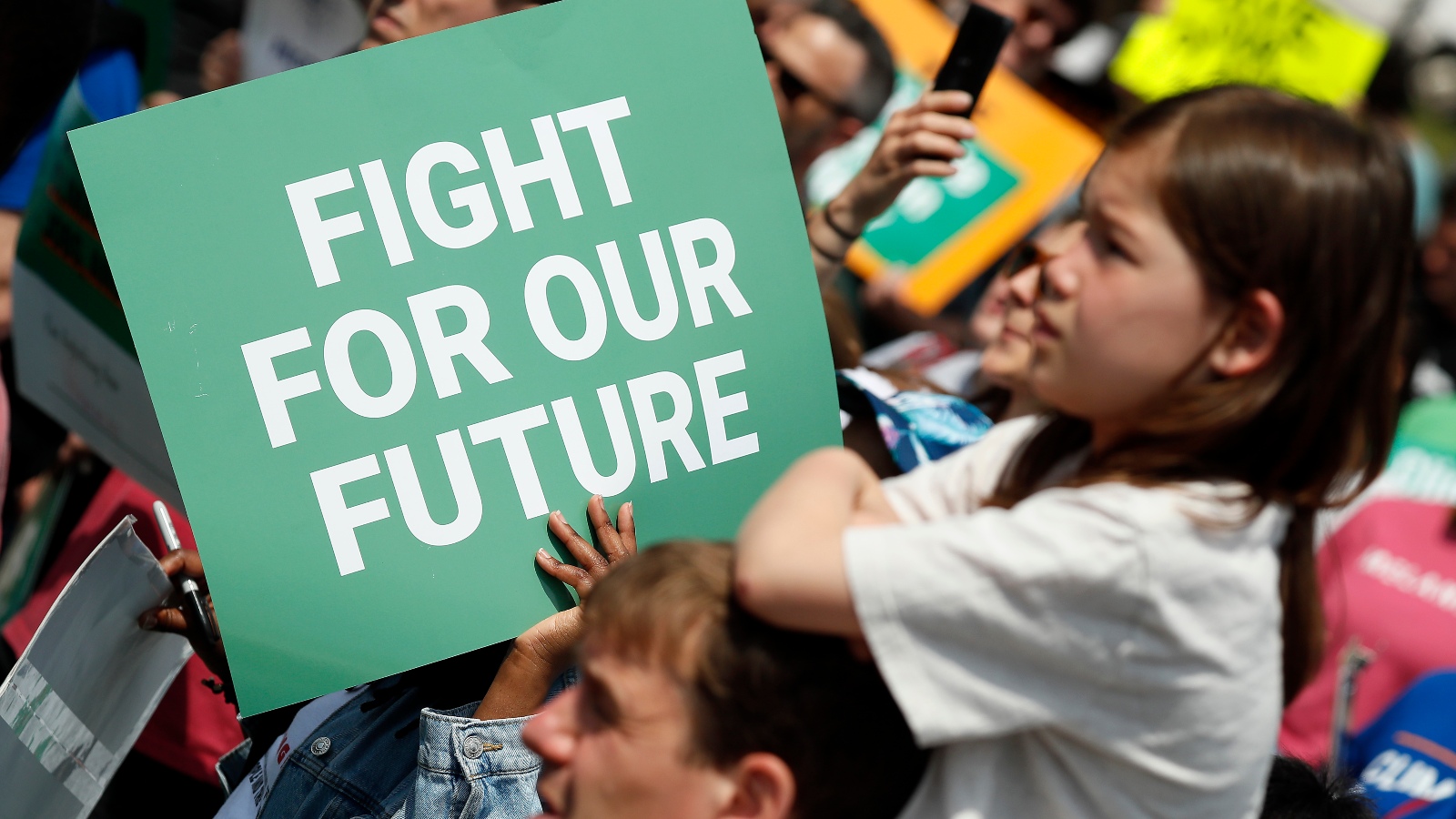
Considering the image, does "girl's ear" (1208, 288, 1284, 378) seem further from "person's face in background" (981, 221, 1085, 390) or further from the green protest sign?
the green protest sign

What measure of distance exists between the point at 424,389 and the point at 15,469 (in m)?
1.69

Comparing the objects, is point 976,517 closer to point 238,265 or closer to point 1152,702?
point 1152,702

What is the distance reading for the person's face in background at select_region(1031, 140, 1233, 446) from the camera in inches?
41.4

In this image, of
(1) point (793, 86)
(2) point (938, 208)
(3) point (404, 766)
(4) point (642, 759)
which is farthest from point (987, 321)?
(4) point (642, 759)

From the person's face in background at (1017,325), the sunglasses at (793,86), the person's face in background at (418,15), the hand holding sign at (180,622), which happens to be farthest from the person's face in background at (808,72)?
the hand holding sign at (180,622)

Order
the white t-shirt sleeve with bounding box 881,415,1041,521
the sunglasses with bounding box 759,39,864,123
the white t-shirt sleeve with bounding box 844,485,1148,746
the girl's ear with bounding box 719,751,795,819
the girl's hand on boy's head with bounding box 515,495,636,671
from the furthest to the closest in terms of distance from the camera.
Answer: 1. the sunglasses with bounding box 759,39,864,123
2. the girl's hand on boy's head with bounding box 515,495,636,671
3. the white t-shirt sleeve with bounding box 881,415,1041,521
4. the girl's ear with bounding box 719,751,795,819
5. the white t-shirt sleeve with bounding box 844,485,1148,746

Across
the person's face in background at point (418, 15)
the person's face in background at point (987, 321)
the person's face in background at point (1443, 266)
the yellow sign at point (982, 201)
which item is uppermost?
the person's face in background at point (418, 15)

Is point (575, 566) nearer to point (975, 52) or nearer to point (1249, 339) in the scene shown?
point (1249, 339)

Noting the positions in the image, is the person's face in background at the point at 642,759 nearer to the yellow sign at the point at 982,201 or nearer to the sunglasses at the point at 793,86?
the sunglasses at the point at 793,86

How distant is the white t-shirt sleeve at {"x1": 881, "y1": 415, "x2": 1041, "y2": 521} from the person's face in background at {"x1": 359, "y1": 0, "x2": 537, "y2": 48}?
170cm

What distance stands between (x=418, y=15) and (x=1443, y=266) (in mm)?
3546

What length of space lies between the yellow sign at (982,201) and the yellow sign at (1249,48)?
692 millimetres

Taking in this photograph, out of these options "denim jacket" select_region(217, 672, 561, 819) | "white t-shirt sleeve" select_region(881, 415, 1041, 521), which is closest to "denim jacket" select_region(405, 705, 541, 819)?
"denim jacket" select_region(217, 672, 561, 819)

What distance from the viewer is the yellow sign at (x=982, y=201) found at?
3.90 meters
